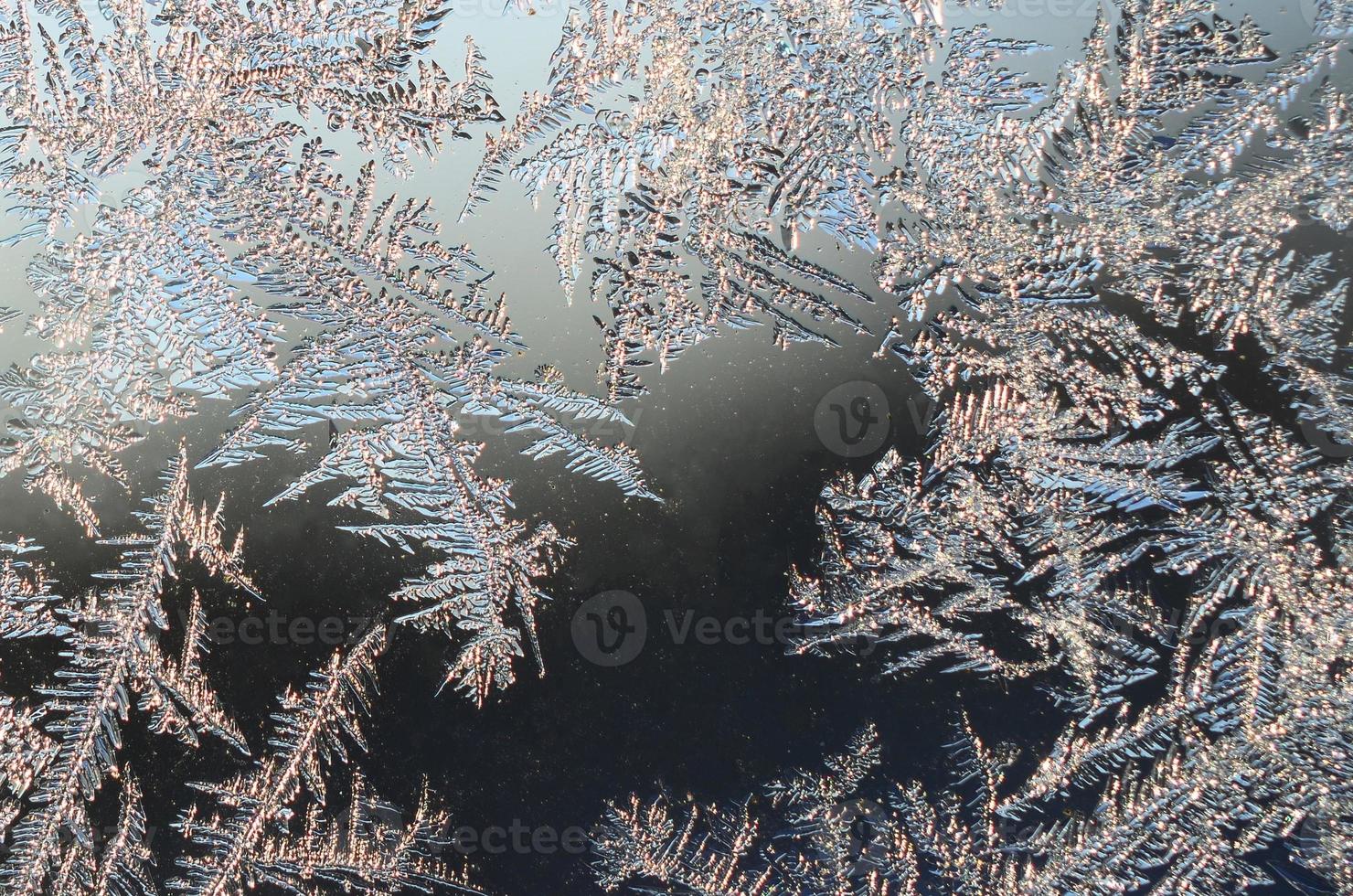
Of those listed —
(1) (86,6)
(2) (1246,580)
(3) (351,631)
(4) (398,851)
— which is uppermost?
(1) (86,6)

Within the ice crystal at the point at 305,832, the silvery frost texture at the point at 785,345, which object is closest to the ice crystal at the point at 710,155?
the silvery frost texture at the point at 785,345

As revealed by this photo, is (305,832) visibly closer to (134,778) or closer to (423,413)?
(134,778)

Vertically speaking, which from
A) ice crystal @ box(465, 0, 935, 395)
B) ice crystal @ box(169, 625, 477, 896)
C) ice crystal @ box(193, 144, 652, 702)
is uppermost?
ice crystal @ box(465, 0, 935, 395)

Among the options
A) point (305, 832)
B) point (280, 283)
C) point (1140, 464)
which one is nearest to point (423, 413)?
point (280, 283)

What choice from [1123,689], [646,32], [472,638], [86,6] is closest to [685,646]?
[472,638]

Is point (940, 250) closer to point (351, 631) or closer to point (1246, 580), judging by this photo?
point (1246, 580)

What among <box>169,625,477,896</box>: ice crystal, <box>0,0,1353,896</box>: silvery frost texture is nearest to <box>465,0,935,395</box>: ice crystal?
<box>0,0,1353,896</box>: silvery frost texture

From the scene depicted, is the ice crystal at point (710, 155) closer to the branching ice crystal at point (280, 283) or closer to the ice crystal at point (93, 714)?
the branching ice crystal at point (280, 283)

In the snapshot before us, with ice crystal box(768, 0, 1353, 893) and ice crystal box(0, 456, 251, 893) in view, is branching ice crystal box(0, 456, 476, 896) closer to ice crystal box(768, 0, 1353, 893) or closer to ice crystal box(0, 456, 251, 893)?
ice crystal box(0, 456, 251, 893)
